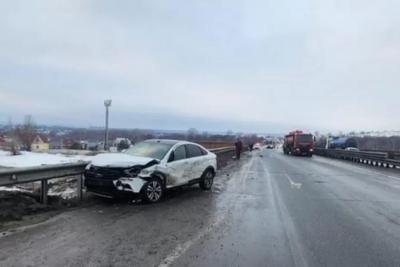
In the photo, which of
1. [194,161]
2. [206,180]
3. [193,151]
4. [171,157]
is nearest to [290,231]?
[171,157]

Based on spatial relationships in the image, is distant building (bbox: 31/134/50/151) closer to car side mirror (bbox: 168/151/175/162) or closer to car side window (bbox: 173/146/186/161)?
car side window (bbox: 173/146/186/161)

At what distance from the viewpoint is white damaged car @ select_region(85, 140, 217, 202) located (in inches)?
396

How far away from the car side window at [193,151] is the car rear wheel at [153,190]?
2154 millimetres

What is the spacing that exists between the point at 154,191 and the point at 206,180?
3.37 m

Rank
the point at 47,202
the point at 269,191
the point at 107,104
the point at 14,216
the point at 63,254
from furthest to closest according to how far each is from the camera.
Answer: the point at 107,104, the point at 269,191, the point at 47,202, the point at 14,216, the point at 63,254

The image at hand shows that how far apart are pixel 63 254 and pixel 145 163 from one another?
4.80 meters

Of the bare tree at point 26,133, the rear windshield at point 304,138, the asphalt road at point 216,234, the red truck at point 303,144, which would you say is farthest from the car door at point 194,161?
the bare tree at point 26,133

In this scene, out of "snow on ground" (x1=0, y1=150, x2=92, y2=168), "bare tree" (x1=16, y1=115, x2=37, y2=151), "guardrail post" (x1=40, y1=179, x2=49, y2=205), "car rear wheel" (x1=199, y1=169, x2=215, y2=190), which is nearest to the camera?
"guardrail post" (x1=40, y1=179, x2=49, y2=205)

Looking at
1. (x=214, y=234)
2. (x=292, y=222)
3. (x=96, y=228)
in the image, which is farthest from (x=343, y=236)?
(x=96, y=228)

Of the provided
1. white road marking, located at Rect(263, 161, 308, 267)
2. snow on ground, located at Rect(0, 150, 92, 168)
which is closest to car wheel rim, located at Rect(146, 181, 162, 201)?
white road marking, located at Rect(263, 161, 308, 267)

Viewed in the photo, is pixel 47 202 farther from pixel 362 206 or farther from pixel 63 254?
pixel 362 206

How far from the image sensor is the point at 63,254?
5.82m

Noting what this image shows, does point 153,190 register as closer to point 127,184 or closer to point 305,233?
point 127,184

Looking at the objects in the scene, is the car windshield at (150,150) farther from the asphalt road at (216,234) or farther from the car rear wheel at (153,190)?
the asphalt road at (216,234)
